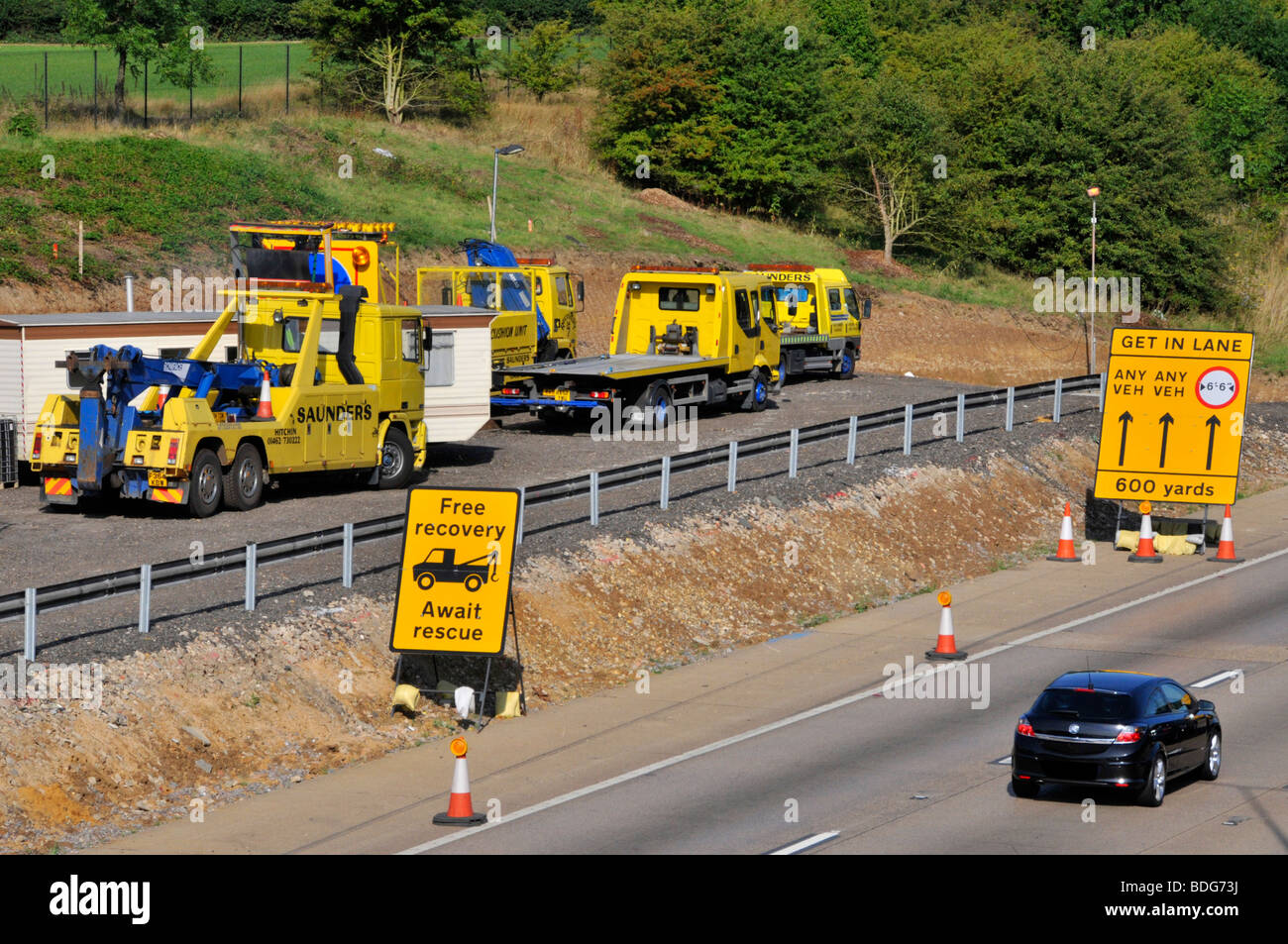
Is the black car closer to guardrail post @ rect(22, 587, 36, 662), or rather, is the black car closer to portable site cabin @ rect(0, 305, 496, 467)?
guardrail post @ rect(22, 587, 36, 662)

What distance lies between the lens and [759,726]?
20.1 m

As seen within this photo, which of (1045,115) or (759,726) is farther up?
(1045,115)

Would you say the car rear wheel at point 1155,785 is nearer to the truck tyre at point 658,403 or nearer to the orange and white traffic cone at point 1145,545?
the orange and white traffic cone at point 1145,545

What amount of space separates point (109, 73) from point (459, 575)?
2646 inches

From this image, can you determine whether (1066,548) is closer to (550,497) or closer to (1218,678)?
(1218,678)

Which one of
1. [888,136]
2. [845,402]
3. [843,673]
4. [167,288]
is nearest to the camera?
[843,673]

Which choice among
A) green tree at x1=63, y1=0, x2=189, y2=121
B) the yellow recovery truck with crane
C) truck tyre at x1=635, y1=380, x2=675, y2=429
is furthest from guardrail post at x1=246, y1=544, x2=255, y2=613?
green tree at x1=63, y1=0, x2=189, y2=121

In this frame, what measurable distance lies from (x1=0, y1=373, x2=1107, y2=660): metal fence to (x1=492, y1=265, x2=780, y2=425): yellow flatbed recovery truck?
11.1 ft

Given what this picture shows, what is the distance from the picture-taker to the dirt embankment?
1683 centimetres

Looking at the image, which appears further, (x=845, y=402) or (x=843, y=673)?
(x=845, y=402)

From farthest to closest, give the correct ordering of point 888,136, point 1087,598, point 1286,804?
point 888,136 < point 1087,598 < point 1286,804

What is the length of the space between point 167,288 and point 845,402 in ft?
62.7
